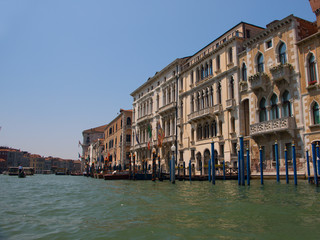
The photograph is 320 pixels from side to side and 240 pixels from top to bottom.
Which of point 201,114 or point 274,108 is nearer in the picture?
point 274,108

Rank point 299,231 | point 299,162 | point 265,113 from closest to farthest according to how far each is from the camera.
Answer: point 299,231
point 299,162
point 265,113

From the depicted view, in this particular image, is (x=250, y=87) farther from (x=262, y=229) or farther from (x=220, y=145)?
(x=262, y=229)

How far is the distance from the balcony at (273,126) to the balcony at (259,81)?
115 inches

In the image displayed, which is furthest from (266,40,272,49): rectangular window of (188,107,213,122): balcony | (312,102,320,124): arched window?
(188,107,213,122): balcony

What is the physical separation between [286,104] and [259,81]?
A: 9.73 feet

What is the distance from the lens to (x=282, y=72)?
21766 mm

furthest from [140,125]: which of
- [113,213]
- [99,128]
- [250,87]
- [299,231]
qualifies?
[99,128]

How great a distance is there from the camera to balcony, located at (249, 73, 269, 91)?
2348 cm

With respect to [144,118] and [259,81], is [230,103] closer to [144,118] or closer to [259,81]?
[259,81]

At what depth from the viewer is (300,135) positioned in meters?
20.4

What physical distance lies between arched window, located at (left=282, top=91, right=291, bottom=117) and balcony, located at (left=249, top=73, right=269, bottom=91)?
181cm

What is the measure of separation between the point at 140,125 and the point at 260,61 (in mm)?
27534

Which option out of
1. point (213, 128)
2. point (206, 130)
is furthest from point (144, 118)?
point (213, 128)

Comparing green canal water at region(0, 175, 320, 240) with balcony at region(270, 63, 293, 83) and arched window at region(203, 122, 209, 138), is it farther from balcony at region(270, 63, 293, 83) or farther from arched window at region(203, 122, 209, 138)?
arched window at region(203, 122, 209, 138)
